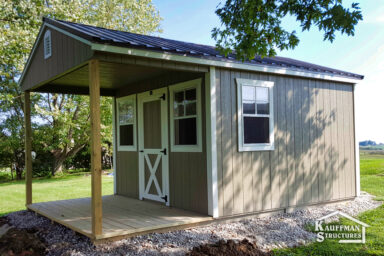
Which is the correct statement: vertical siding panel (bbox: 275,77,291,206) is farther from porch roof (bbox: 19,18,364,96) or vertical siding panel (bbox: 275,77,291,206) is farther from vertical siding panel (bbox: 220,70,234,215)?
vertical siding panel (bbox: 220,70,234,215)

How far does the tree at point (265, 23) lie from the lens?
485 centimetres

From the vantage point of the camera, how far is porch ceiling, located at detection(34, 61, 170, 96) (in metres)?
5.88

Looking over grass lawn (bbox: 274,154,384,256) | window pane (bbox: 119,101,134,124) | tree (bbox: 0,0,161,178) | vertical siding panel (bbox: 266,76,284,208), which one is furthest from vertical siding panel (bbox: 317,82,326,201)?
tree (bbox: 0,0,161,178)

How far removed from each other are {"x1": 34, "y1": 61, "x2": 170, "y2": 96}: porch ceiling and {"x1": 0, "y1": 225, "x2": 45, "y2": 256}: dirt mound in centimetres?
259

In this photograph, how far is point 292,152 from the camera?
6.74 m

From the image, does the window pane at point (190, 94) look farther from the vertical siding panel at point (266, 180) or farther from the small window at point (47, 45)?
the small window at point (47, 45)

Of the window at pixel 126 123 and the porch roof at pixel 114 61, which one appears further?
the window at pixel 126 123

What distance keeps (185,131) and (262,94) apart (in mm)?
1555

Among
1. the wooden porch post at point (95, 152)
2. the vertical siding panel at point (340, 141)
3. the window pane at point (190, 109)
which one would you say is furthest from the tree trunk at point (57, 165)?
the wooden porch post at point (95, 152)

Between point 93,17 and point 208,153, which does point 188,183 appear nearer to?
point 208,153

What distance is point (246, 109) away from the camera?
20.0ft

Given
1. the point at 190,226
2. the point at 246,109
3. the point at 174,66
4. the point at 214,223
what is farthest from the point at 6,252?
the point at 246,109

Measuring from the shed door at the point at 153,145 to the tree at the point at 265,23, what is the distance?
1.84m

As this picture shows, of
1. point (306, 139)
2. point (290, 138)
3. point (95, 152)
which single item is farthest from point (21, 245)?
point (306, 139)
